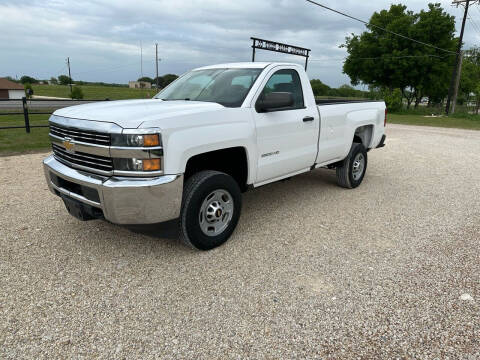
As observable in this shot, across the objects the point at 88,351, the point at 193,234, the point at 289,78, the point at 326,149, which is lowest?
the point at 88,351

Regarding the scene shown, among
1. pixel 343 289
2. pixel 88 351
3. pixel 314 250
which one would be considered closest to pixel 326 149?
pixel 314 250

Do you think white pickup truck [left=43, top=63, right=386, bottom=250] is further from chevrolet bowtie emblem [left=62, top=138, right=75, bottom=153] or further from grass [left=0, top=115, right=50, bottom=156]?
grass [left=0, top=115, right=50, bottom=156]

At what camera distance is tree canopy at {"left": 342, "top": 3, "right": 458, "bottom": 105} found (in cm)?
3253

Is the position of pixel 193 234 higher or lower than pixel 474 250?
higher

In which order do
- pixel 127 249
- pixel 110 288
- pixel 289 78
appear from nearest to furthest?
1. pixel 110 288
2. pixel 127 249
3. pixel 289 78

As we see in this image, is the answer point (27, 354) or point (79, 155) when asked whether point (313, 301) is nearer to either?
point (27, 354)

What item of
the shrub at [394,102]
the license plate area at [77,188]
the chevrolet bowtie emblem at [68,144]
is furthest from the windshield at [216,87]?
the shrub at [394,102]

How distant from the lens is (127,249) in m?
3.68

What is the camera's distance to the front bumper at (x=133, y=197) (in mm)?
2914

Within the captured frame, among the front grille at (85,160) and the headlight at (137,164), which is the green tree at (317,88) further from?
the front grille at (85,160)

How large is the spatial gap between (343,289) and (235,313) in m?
0.98

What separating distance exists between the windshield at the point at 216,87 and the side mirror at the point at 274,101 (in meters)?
0.22

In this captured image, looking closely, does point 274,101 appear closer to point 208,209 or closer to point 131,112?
point 208,209

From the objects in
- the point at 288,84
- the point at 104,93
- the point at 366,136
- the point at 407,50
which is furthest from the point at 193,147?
the point at 104,93
